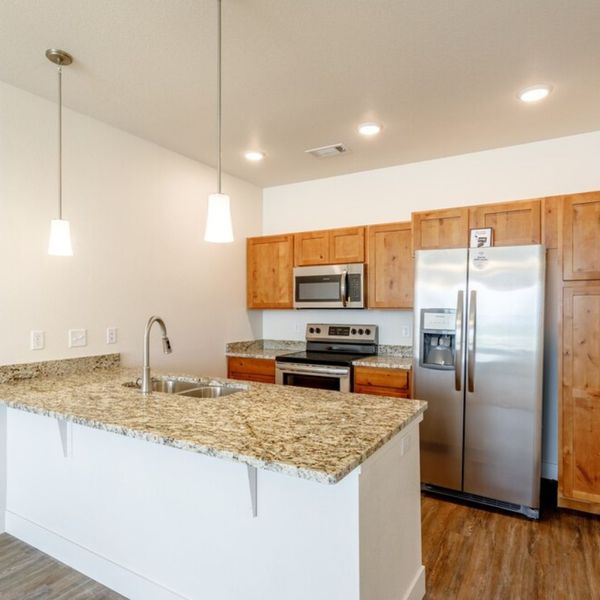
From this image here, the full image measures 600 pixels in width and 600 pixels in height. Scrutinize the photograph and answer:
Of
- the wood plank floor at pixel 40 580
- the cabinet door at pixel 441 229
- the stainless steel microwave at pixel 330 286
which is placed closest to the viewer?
the wood plank floor at pixel 40 580

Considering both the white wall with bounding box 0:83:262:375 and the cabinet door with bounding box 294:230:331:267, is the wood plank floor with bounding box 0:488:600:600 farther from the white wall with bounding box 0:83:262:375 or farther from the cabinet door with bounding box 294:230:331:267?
the cabinet door with bounding box 294:230:331:267

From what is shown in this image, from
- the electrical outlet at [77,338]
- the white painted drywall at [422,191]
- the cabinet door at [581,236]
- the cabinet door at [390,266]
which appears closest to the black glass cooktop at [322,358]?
the white painted drywall at [422,191]

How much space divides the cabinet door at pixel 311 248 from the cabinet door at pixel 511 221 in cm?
138

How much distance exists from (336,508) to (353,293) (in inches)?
99.3

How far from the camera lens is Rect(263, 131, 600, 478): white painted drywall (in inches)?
127

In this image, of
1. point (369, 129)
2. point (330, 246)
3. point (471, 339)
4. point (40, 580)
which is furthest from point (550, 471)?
point (40, 580)

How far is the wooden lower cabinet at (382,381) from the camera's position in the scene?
10.8 ft

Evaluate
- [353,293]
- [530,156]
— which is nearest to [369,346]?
[353,293]

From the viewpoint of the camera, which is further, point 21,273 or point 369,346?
point 369,346

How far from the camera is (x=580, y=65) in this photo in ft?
7.36

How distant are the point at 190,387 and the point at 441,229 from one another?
2.12 meters

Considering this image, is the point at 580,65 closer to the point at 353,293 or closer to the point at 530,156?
the point at 530,156

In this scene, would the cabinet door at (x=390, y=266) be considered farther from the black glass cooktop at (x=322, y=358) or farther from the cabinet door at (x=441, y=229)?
the black glass cooktop at (x=322, y=358)

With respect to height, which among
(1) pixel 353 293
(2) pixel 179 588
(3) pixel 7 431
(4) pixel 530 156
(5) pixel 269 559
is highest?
(4) pixel 530 156
